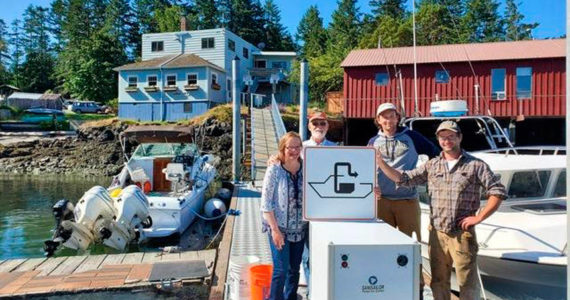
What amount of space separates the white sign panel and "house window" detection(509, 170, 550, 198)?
3.08 metres

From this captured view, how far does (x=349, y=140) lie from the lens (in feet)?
72.1

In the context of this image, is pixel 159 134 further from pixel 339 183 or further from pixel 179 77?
pixel 179 77

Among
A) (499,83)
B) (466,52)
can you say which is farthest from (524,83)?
(466,52)

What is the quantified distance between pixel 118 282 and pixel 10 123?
3306 cm

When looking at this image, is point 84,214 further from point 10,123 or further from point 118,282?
point 10,123

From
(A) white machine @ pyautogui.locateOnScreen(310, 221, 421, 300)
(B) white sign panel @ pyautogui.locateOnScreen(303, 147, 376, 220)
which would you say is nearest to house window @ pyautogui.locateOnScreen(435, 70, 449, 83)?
(B) white sign panel @ pyautogui.locateOnScreen(303, 147, 376, 220)

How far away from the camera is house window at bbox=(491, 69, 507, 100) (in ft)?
64.9

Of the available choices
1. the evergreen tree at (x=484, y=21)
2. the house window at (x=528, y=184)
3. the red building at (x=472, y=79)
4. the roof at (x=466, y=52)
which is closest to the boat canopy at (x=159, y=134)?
the red building at (x=472, y=79)

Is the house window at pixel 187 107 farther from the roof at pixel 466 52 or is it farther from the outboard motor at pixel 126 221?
the outboard motor at pixel 126 221

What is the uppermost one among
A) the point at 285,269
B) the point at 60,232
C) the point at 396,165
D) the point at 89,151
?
the point at 396,165

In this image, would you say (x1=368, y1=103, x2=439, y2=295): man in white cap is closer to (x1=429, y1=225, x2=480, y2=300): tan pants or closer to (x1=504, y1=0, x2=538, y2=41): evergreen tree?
(x1=429, y1=225, x2=480, y2=300): tan pants

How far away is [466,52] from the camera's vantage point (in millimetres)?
19469

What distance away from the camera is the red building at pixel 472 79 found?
19109 mm

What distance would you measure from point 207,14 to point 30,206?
4778 centimetres
